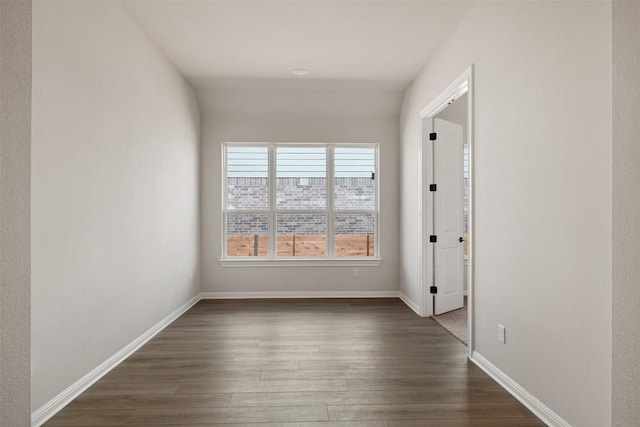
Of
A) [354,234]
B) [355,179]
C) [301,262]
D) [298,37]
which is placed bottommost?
[301,262]

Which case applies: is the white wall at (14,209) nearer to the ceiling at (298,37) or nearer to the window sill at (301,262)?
the ceiling at (298,37)

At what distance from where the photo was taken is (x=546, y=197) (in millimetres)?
2154

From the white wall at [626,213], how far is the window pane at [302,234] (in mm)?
4271

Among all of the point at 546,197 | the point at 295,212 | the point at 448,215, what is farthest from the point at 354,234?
the point at 546,197

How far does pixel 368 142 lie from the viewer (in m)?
5.56

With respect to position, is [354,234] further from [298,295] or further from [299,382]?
[299,382]

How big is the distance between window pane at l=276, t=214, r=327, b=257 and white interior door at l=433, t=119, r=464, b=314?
5.69 ft

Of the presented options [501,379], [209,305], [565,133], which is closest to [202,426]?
[501,379]

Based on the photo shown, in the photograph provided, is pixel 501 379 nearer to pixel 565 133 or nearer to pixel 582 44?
pixel 565 133

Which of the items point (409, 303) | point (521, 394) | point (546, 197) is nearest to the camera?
point (546, 197)

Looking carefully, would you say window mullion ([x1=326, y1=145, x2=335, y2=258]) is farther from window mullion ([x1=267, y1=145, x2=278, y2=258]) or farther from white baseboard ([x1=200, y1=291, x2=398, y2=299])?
window mullion ([x1=267, y1=145, x2=278, y2=258])

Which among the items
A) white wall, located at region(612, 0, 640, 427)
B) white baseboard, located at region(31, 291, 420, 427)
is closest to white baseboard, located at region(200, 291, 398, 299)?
white baseboard, located at region(31, 291, 420, 427)

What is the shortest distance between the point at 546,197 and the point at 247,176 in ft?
13.5

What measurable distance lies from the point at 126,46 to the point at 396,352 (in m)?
3.33
